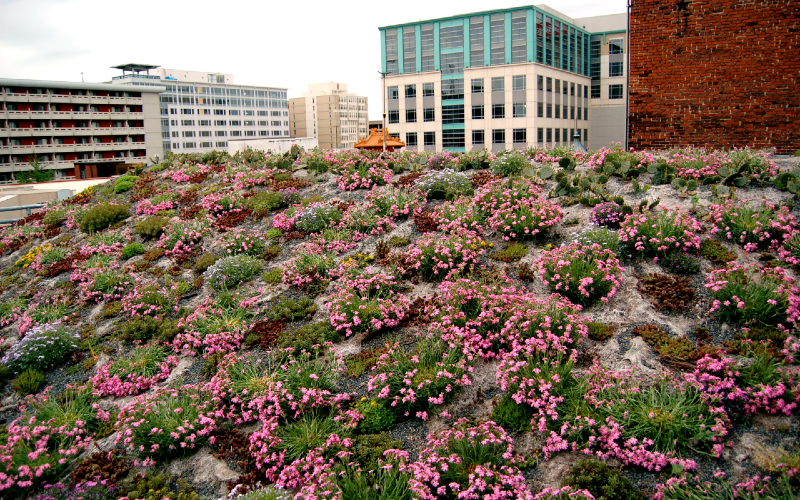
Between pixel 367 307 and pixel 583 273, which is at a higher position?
pixel 583 273

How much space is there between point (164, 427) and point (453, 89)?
5453 centimetres

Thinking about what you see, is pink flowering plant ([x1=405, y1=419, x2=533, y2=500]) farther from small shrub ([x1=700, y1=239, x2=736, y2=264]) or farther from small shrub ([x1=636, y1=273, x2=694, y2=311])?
small shrub ([x1=700, y1=239, x2=736, y2=264])

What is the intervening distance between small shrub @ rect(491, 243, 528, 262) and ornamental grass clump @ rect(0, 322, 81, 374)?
7.52m

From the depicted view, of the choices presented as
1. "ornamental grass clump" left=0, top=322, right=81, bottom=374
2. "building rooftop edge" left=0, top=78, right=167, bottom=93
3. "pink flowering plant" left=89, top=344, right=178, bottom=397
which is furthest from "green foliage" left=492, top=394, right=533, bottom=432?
"building rooftop edge" left=0, top=78, right=167, bottom=93

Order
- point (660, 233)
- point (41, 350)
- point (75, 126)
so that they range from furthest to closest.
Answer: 1. point (75, 126)
2. point (41, 350)
3. point (660, 233)

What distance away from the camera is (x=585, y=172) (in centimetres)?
1131

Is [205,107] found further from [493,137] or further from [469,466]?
[469,466]

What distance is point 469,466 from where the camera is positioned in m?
4.89

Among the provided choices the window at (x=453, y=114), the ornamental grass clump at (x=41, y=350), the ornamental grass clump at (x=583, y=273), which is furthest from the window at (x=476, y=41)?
the ornamental grass clump at (x=41, y=350)

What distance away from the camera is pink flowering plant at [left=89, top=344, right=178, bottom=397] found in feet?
24.2

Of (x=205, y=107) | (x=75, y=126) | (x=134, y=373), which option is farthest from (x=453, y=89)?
(x=205, y=107)

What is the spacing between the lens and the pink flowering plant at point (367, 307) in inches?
292

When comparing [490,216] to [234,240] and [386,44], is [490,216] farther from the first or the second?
[386,44]

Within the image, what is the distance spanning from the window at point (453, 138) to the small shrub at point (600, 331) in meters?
51.9
